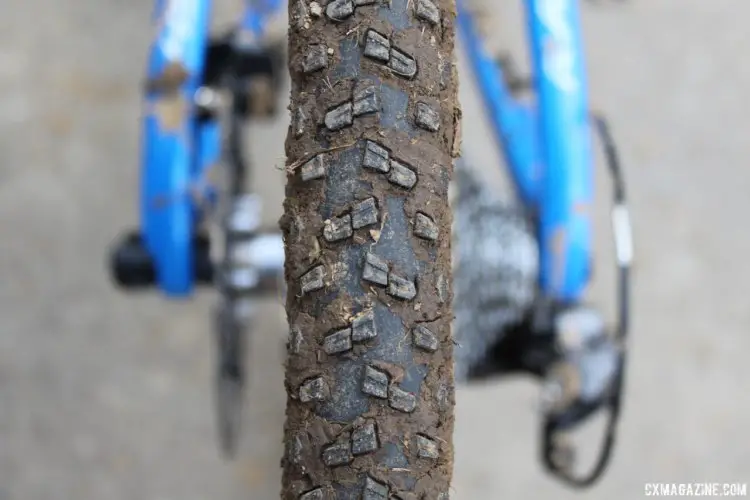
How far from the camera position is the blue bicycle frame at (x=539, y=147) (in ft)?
2.40

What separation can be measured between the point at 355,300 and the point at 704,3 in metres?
1.34

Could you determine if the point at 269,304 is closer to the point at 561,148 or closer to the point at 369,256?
the point at 561,148

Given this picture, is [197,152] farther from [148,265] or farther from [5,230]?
[5,230]

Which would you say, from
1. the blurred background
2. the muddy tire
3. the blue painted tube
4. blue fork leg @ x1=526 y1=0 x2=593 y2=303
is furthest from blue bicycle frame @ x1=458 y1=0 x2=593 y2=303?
the blurred background

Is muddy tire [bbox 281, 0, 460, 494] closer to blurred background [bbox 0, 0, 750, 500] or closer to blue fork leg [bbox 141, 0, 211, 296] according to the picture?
blue fork leg [bbox 141, 0, 211, 296]

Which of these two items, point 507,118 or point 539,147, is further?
point 507,118

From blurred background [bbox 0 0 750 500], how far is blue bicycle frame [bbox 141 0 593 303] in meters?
0.56

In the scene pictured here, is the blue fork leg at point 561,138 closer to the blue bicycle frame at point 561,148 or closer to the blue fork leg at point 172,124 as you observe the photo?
the blue bicycle frame at point 561,148

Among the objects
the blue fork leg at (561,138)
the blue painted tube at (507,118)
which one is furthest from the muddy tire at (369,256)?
the blue painted tube at (507,118)

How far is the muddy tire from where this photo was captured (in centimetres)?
43

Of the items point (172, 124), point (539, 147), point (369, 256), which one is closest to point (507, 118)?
point (539, 147)

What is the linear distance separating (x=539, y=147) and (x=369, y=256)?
380 millimetres

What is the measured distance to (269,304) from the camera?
132 cm

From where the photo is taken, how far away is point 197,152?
86 cm
